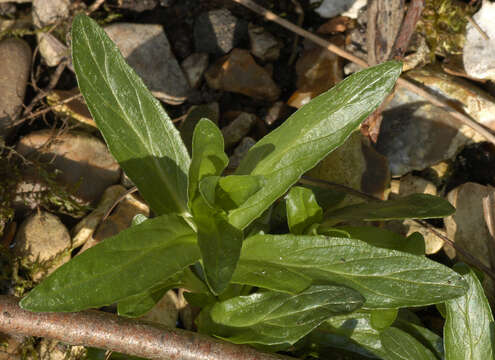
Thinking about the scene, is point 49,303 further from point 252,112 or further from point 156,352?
point 252,112

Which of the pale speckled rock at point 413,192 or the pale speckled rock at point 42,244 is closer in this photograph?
the pale speckled rock at point 42,244

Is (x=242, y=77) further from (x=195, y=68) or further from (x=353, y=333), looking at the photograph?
(x=353, y=333)

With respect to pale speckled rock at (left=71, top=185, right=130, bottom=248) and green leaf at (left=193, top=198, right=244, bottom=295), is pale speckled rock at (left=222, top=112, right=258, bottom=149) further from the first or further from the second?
green leaf at (left=193, top=198, right=244, bottom=295)

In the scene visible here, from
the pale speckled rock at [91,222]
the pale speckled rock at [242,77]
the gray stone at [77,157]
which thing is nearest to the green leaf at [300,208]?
the pale speckled rock at [91,222]

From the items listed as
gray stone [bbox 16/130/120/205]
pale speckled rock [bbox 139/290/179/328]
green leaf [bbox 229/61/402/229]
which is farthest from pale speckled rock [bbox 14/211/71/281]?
green leaf [bbox 229/61/402/229]

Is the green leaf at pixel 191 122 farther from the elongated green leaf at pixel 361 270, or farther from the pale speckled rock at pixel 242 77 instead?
the elongated green leaf at pixel 361 270
